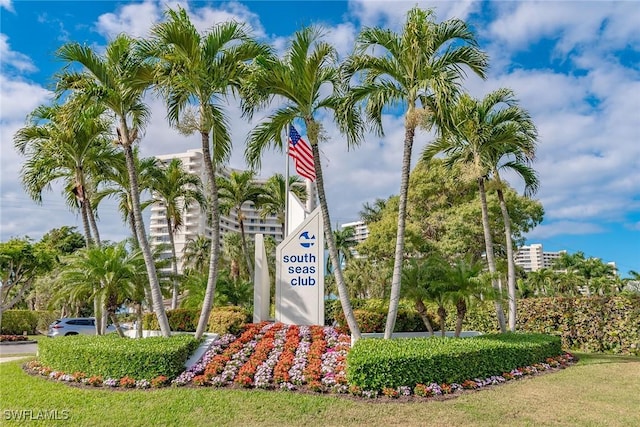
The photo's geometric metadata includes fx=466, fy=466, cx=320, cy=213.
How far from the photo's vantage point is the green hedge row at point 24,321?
99.0 feet

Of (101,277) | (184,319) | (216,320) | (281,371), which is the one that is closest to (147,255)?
(101,277)

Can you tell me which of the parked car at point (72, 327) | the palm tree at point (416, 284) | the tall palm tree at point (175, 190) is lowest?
the parked car at point (72, 327)

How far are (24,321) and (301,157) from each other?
78.4 feet

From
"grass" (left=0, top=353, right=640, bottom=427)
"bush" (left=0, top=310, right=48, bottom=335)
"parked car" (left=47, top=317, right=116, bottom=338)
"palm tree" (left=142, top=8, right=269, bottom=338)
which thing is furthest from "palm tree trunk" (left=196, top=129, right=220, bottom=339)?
"bush" (left=0, top=310, right=48, bottom=335)

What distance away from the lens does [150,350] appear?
995 cm

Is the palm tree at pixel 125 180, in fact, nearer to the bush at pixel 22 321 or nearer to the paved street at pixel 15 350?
the paved street at pixel 15 350

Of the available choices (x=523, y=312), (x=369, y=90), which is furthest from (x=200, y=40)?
(x=523, y=312)

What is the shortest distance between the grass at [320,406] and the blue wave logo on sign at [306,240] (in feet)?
23.3

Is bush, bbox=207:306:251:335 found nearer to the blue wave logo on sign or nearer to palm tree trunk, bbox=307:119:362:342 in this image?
the blue wave logo on sign

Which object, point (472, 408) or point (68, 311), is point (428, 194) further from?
point (68, 311)

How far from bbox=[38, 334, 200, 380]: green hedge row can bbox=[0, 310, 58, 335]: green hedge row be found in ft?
73.2

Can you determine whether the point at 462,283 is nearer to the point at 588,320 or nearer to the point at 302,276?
the point at 302,276

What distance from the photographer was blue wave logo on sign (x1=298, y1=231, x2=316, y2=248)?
15746mm

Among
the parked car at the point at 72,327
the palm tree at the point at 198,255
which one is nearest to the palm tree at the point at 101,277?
the parked car at the point at 72,327
